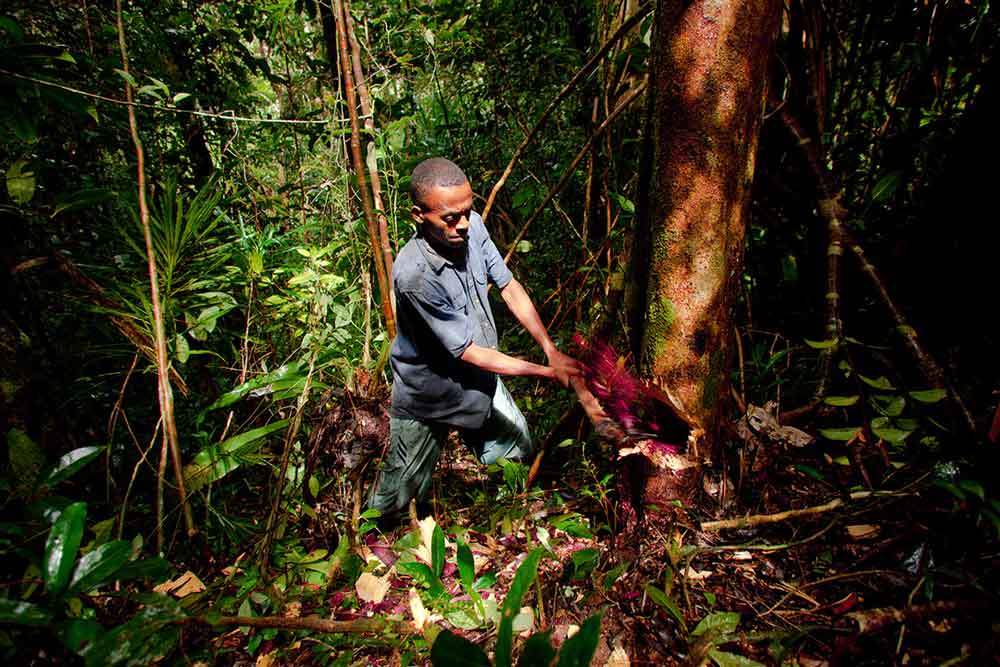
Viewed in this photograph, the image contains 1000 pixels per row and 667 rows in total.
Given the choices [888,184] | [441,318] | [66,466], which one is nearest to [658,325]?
[441,318]

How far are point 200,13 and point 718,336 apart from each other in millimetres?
3918

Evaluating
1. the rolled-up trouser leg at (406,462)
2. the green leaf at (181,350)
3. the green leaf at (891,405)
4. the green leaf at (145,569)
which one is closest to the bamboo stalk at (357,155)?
the rolled-up trouser leg at (406,462)

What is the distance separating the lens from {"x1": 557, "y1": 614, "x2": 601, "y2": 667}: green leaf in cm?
67

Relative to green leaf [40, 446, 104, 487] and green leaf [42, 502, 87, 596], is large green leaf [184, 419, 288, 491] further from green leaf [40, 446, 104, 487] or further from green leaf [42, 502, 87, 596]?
green leaf [42, 502, 87, 596]

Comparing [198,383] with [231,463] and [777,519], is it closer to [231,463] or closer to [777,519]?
[231,463]

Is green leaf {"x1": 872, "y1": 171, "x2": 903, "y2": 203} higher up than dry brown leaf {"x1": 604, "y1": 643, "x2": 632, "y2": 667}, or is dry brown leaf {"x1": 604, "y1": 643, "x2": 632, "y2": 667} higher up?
green leaf {"x1": 872, "y1": 171, "x2": 903, "y2": 203}

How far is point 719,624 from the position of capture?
1121mm

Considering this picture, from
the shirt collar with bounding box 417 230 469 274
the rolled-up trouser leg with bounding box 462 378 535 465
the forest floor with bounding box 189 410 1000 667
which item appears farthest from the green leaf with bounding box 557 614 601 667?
the rolled-up trouser leg with bounding box 462 378 535 465

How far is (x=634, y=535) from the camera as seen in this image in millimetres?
1434

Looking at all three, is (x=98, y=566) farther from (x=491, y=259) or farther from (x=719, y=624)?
(x=491, y=259)

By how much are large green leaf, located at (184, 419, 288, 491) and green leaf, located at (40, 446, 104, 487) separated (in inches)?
31.7

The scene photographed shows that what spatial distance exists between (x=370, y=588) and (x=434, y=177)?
64.4 inches

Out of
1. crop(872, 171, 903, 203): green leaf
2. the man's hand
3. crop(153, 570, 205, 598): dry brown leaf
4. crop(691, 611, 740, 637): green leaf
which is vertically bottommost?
crop(153, 570, 205, 598): dry brown leaf

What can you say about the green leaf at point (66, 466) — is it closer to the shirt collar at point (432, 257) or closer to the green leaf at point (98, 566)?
the green leaf at point (98, 566)
